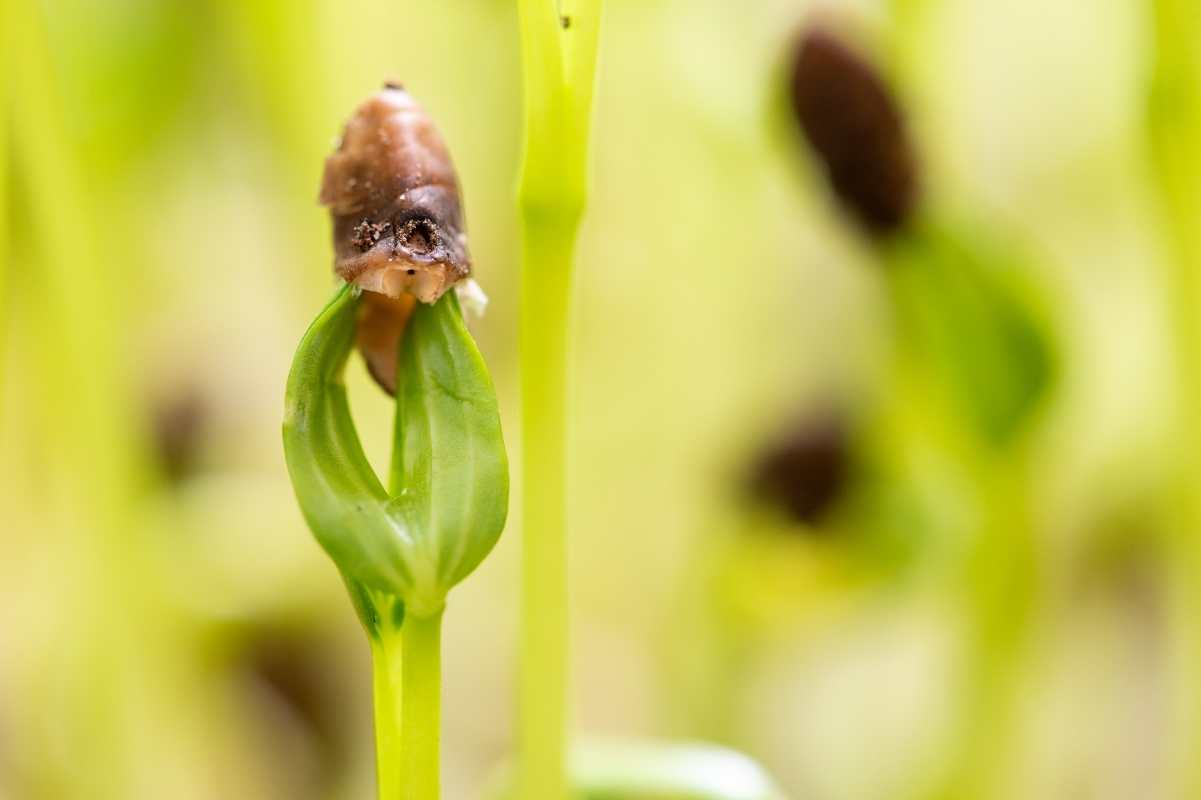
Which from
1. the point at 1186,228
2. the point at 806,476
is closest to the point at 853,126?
the point at 1186,228

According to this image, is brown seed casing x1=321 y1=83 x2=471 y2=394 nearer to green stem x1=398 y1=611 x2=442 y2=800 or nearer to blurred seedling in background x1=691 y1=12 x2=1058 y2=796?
green stem x1=398 y1=611 x2=442 y2=800

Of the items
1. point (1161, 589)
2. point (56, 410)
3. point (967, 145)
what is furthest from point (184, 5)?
point (1161, 589)

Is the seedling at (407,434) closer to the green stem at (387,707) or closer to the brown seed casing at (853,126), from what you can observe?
the green stem at (387,707)

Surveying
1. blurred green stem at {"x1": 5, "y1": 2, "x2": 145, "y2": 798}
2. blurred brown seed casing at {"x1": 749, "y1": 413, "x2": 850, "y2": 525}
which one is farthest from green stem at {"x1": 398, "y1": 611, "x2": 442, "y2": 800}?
blurred brown seed casing at {"x1": 749, "y1": 413, "x2": 850, "y2": 525}

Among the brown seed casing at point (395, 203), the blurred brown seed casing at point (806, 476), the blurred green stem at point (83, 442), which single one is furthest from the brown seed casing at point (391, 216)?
the blurred brown seed casing at point (806, 476)

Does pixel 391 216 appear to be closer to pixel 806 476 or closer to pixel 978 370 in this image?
pixel 978 370
